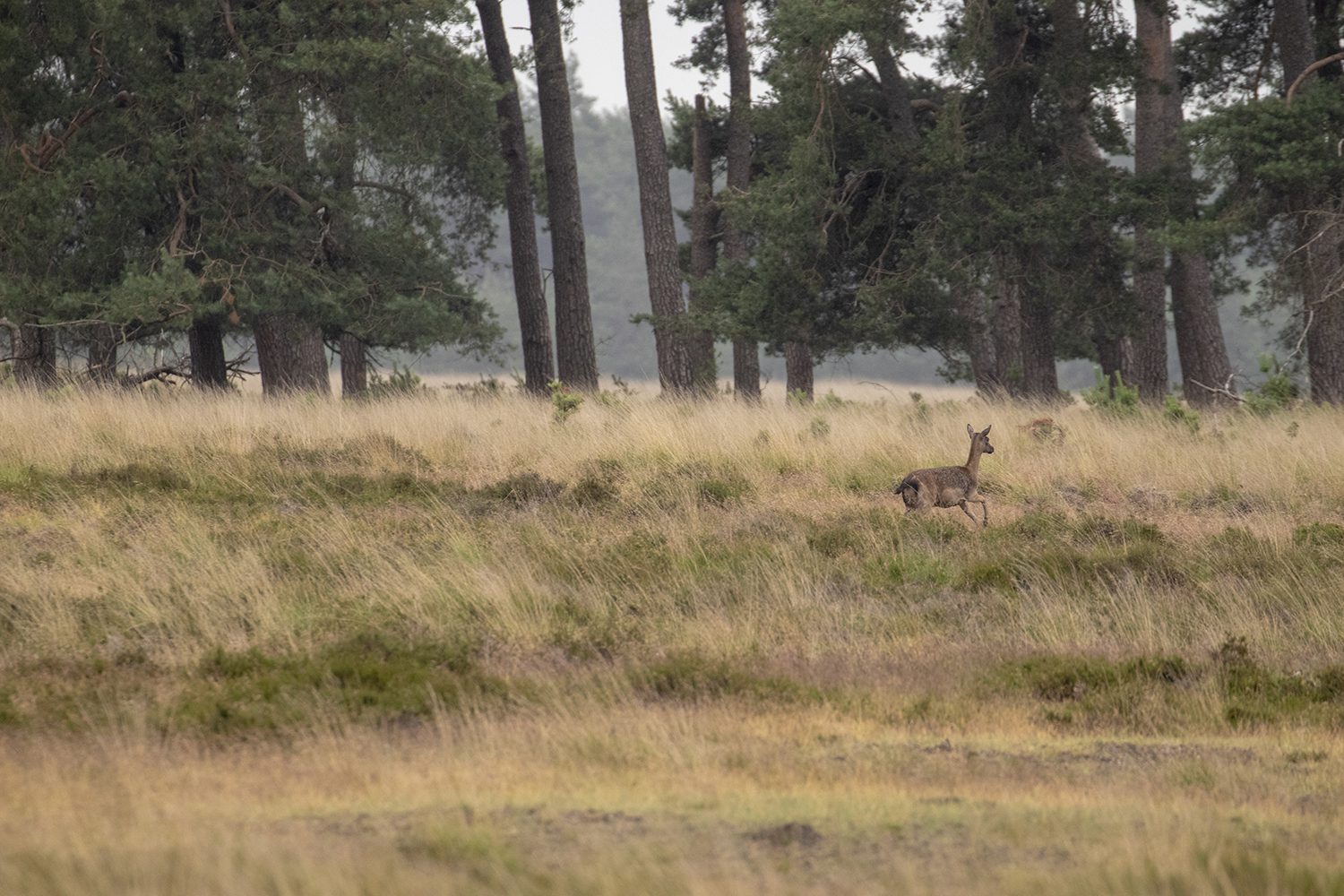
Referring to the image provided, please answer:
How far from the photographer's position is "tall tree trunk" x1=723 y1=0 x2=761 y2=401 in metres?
25.6

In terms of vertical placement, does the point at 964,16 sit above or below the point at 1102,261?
above

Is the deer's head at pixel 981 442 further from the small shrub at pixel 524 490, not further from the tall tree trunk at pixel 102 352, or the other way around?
the tall tree trunk at pixel 102 352

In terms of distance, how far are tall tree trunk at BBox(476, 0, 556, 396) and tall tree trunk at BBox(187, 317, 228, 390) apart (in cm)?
462

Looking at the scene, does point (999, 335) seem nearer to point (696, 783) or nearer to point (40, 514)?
point (40, 514)

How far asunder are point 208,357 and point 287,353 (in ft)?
A: 3.94

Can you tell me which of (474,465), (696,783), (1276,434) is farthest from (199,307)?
(696,783)

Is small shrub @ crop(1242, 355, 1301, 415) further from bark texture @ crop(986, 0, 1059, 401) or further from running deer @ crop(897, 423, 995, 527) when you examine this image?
running deer @ crop(897, 423, 995, 527)

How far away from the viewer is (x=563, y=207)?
23.9m

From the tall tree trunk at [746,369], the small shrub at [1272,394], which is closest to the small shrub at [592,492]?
the small shrub at [1272,394]

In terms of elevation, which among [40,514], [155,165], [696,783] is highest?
[155,165]

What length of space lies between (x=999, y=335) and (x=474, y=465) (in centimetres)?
1136

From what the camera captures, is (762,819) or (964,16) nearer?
(762,819)

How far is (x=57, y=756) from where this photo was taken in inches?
237

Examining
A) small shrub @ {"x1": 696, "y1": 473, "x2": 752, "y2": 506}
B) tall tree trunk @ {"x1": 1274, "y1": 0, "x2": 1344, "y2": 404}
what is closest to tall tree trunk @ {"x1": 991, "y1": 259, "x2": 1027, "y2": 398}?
tall tree trunk @ {"x1": 1274, "y1": 0, "x2": 1344, "y2": 404}
